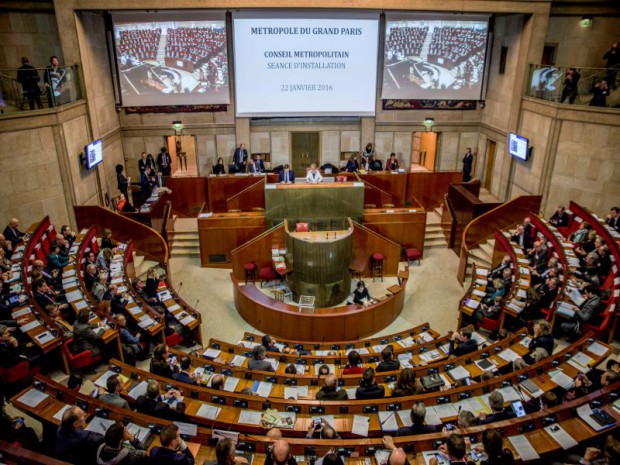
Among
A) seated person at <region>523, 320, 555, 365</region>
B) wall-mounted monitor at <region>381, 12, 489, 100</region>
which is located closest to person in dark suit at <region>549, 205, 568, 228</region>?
seated person at <region>523, 320, 555, 365</region>

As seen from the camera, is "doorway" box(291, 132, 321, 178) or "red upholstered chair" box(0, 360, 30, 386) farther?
"doorway" box(291, 132, 321, 178)

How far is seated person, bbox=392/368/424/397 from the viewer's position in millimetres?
6305

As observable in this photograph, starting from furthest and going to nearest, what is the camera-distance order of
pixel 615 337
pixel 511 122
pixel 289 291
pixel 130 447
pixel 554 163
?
pixel 511 122
pixel 554 163
pixel 289 291
pixel 615 337
pixel 130 447

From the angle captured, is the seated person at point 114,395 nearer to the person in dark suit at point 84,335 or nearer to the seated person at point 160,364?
the seated person at point 160,364

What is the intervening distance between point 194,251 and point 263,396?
8324 millimetres

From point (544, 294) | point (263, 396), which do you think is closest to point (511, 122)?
point (544, 294)

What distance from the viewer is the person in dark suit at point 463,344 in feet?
25.4

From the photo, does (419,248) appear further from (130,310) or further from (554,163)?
(130,310)

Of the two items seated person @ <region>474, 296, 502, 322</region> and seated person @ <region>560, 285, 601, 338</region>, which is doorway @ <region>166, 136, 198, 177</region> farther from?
seated person @ <region>560, 285, 601, 338</region>

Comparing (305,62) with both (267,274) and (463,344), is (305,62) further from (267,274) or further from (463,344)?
(463,344)

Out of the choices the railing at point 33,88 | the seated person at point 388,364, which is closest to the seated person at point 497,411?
the seated person at point 388,364

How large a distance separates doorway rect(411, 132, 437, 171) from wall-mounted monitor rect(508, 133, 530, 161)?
3.53m

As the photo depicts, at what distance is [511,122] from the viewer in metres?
15.6

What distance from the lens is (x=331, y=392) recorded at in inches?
246
